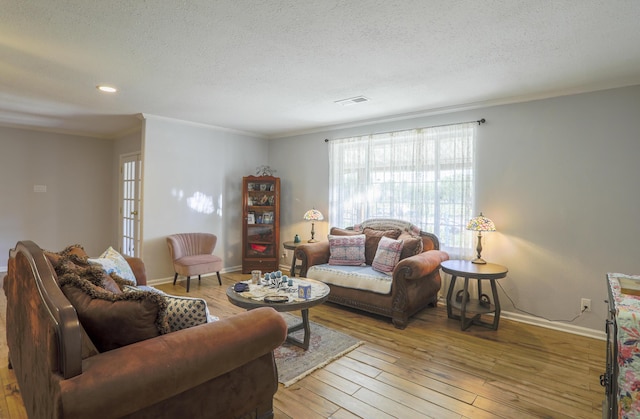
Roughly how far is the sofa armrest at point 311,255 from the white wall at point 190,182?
6.34ft

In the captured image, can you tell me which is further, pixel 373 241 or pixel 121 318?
pixel 373 241

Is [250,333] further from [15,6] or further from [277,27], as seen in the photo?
[15,6]

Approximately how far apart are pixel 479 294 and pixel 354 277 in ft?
4.39

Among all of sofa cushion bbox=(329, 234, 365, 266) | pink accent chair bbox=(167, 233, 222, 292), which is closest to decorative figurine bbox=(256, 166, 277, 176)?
pink accent chair bbox=(167, 233, 222, 292)

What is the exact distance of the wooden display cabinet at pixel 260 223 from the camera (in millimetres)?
5367

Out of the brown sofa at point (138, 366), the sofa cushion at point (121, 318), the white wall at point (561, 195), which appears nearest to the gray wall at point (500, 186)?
the white wall at point (561, 195)

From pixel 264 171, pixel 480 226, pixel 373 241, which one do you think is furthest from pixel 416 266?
pixel 264 171

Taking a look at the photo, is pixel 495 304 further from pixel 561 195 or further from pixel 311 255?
pixel 311 255

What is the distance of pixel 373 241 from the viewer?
413 cm

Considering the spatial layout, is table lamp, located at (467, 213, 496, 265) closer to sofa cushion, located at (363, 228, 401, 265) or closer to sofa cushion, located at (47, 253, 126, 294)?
sofa cushion, located at (363, 228, 401, 265)

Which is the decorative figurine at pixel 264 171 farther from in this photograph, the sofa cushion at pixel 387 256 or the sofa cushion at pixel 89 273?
the sofa cushion at pixel 89 273

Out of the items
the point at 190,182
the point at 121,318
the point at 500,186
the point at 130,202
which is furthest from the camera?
the point at 130,202

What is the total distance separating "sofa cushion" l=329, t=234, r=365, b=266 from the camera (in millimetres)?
4035

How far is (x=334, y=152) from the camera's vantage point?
16.6ft
